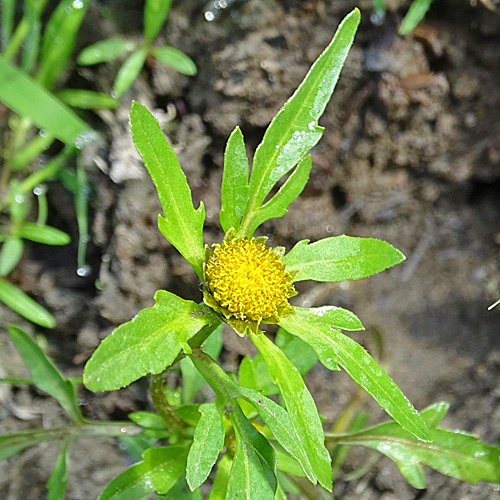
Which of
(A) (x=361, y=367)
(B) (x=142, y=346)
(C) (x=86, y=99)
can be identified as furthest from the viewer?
(C) (x=86, y=99)

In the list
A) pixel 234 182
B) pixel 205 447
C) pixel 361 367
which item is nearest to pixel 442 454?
pixel 361 367

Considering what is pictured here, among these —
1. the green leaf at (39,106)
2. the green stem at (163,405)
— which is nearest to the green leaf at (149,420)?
the green stem at (163,405)

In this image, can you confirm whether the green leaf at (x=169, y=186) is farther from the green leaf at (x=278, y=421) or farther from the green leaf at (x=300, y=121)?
the green leaf at (x=278, y=421)

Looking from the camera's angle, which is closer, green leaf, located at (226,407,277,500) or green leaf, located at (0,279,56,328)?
green leaf, located at (226,407,277,500)

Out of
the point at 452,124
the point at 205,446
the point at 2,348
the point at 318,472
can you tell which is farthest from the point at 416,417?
the point at 2,348

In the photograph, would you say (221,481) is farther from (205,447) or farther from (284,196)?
(284,196)

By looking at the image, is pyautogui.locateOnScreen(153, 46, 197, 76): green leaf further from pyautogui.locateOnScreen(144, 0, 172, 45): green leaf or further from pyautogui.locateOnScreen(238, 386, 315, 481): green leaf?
pyautogui.locateOnScreen(238, 386, 315, 481): green leaf

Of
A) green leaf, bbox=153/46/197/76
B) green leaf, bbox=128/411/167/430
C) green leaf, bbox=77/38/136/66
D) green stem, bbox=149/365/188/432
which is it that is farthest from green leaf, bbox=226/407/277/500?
green leaf, bbox=77/38/136/66
